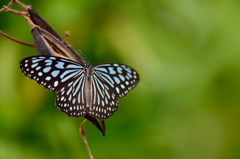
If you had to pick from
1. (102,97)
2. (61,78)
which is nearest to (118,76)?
(102,97)

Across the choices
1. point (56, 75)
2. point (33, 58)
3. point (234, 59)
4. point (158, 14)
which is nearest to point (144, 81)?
point (158, 14)

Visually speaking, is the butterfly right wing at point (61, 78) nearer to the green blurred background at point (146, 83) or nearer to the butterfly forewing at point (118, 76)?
the butterfly forewing at point (118, 76)

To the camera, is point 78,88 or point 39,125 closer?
point 78,88

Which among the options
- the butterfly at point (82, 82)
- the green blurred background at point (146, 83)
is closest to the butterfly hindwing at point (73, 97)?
the butterfly at point (82, 82)

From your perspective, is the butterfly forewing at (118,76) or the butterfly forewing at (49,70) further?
the butterfly forewing at (118,76)

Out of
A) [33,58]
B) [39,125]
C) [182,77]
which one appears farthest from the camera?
[182,77]

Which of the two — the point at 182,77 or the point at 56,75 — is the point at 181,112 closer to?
the point at 182,77

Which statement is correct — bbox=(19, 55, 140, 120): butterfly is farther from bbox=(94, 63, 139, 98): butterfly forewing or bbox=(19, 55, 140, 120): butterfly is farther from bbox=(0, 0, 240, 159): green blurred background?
bbox=(0, 0, 240, 159): green blurred background
